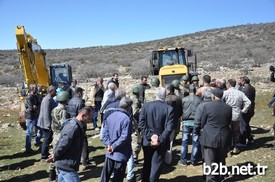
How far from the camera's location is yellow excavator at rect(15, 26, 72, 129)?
1396 cm

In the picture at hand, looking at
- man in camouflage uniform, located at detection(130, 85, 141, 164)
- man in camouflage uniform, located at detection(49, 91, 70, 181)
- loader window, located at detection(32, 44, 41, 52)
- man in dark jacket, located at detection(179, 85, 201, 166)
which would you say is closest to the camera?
man in camouflage uniform, located at detection(49, 91, 70, 181)

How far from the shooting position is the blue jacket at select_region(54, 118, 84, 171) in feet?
14.7

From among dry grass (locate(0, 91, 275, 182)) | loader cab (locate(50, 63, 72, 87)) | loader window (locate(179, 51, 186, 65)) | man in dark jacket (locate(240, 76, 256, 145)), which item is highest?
loader window (locate(179, 51, 186, 65))

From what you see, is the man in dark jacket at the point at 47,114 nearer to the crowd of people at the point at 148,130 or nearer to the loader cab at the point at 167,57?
the crowd of people at the point at 148,130

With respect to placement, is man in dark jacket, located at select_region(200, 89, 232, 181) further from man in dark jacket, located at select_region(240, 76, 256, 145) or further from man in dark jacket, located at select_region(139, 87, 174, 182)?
man in dark jacket, located at select_region(240, 76, 256, 145)

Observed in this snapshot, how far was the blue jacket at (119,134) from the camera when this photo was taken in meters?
5.22

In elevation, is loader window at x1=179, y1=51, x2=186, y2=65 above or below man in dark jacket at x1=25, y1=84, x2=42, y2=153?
above

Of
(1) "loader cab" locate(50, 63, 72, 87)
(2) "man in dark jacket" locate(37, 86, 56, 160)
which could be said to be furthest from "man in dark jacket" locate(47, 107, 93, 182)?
(1) "loader cab" locate(50, 63, 72, 87)

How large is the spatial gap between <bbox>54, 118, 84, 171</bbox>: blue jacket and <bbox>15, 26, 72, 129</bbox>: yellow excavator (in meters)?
7.43

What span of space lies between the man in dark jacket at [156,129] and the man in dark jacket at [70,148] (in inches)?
62.2

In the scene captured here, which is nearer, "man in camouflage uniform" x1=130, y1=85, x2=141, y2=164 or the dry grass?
"man in camouflage uniform" x1=130, y1=85, x2=141, y2=164

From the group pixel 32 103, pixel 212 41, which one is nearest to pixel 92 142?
pixel 32 103

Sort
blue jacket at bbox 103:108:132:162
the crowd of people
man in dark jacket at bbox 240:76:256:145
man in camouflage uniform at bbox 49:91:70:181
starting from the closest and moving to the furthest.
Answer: the crowd of people
blue jacket at bbox 103:108:132:162
man in camouflage uniform at bbox 49:91:70:181
man in dark jacket at bbox 240:76:256:145

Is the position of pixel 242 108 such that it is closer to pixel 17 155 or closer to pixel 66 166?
pixel 66 166
